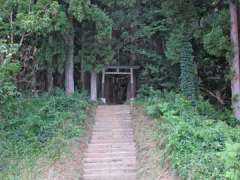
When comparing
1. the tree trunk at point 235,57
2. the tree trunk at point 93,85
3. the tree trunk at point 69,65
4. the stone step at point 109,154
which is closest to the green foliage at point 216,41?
the tree trunk at point 235,57

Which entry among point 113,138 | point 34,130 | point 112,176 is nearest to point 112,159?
point 112,176

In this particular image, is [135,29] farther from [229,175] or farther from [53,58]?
[229,175]

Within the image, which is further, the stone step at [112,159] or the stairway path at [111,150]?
the stone step at [112,159]

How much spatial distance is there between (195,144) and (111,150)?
295 cm

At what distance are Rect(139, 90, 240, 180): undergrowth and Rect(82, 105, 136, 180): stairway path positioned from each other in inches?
39.7

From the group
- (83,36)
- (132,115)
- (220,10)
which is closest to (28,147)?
(132,115)

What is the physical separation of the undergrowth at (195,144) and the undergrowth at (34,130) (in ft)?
8.12

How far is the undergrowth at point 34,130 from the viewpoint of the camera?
10030 mm

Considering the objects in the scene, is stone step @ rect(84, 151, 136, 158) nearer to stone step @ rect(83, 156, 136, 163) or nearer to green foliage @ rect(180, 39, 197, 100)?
stone step @ rect(83, 156, 136, 163)

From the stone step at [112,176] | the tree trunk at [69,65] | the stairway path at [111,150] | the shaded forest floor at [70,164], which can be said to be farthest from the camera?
the tree trunk at [69,65]

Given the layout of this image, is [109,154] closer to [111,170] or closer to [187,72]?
[111,170]

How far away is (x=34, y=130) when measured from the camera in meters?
11.5

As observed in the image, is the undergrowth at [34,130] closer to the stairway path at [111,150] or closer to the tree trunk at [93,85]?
the stairway path at [111,150]

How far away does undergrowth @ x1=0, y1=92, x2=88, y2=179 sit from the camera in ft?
32.9
